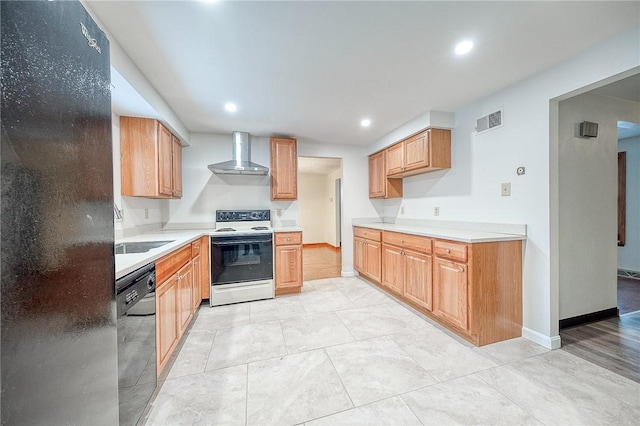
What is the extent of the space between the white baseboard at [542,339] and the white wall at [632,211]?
3688 mm

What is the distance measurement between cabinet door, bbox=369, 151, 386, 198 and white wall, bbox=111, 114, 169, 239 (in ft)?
10.5

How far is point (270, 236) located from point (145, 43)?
223cm

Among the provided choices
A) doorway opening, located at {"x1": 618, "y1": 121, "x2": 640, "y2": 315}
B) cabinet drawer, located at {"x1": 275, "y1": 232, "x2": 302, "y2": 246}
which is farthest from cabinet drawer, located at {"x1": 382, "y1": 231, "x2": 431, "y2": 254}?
doorway opening, located at {"x1": 618, "y1": 121, "x2": 640, "y2": 315}

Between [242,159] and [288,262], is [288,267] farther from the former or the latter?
[242,159]

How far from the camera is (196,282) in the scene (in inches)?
109

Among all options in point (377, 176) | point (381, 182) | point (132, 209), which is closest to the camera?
point (132, 209)

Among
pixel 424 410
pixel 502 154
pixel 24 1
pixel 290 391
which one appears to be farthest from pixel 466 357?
pixel 24 1

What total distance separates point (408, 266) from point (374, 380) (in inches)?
57.4

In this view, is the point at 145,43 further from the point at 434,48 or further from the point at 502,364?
the point at 502,364

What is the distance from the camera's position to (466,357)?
6.40 feet

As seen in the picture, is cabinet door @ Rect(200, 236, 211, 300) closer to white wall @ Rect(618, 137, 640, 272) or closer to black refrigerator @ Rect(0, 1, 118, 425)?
black refrigerator @ Rect(0, 1, 118, 425)

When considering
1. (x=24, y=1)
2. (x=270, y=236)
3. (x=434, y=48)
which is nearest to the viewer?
(x=24, y=1)

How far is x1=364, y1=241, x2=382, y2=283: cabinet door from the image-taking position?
3.50 m

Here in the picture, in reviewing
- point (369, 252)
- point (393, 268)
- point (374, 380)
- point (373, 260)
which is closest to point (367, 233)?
point (369, 252)
